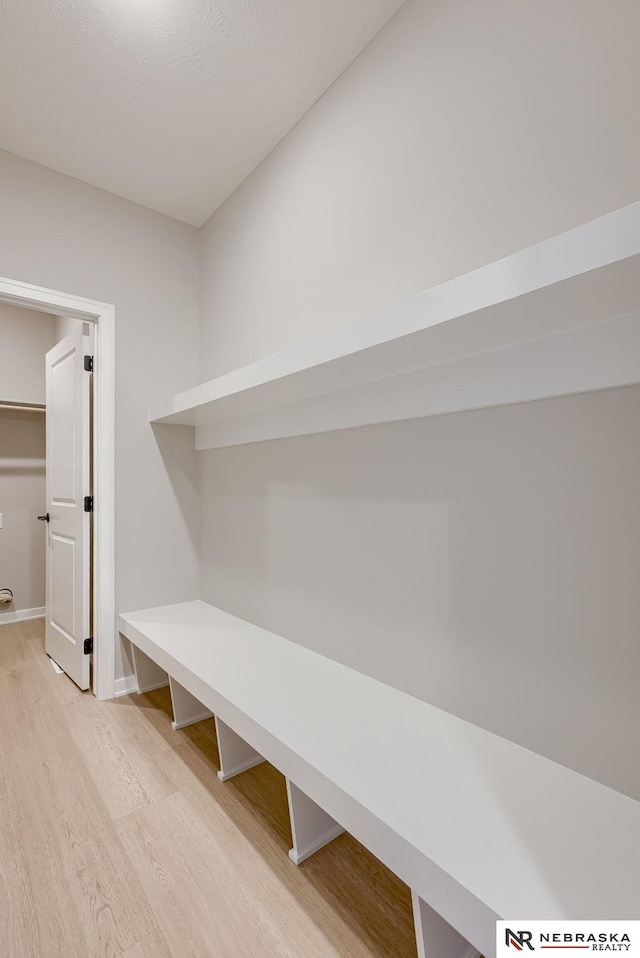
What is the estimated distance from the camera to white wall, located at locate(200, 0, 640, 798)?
1028mm

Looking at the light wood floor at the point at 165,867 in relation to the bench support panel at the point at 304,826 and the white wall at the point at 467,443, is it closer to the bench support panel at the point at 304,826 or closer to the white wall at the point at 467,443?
the bench support panel at the point at 304,826

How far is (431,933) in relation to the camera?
910 mm

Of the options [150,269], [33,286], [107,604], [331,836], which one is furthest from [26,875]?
[150,269]

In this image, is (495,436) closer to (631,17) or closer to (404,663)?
(404,663)

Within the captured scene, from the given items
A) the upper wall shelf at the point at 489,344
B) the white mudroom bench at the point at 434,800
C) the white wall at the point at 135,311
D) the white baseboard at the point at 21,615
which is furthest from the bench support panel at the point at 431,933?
the white baseboard at the point at 21,615

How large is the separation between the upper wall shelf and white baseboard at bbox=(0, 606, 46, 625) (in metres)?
3.06

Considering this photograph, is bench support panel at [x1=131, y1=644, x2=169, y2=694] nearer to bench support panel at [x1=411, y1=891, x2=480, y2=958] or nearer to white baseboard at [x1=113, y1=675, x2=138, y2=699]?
white baseboard at [x1=113, y1=675, x2=138, y2=699]

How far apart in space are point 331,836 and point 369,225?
1.98 metres

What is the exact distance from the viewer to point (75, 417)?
2381 millimetres

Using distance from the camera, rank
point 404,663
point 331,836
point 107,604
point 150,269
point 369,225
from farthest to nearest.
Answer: point 150,269 → point 107,604 → point 369,225 → point 404,663 → point 331,836

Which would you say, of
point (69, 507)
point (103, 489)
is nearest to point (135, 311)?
point (103, 489)

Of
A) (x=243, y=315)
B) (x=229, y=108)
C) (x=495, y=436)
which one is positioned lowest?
(x=495, y=436)

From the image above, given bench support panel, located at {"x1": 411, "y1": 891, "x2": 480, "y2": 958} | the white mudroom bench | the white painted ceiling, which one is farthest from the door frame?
bench support panel, located at {"x1": 411, "y1": 891, "x2": 480, "y2": 958}

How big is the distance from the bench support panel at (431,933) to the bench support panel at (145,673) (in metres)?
1.78
